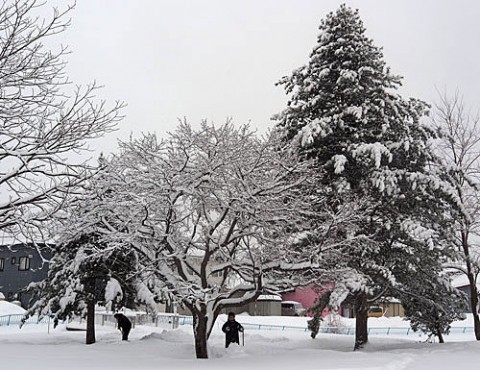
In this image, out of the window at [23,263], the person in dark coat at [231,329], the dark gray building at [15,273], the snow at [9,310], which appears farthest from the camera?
the window at [23,263]

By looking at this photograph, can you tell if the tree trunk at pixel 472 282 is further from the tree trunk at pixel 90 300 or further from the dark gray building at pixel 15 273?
the dark gray building at pixel 15 273

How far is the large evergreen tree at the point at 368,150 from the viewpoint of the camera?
17.8 m

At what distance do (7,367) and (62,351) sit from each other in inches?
194

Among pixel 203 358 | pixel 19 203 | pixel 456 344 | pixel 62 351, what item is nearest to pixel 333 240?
pixel 203 358

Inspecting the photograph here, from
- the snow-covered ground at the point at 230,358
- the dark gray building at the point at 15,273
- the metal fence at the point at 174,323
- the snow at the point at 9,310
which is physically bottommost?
the metal fence at the point at 174,323

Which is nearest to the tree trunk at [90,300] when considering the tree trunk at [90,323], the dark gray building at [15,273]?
the tree trunk at [90,323]

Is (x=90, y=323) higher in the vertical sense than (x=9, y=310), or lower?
higher

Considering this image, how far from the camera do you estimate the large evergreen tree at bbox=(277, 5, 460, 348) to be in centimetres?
1784

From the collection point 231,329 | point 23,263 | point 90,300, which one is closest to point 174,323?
point 90,300

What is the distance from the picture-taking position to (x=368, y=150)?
1809 centimetres

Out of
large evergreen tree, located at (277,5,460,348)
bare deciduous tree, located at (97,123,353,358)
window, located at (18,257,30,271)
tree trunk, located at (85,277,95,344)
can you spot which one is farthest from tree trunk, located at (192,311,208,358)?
window, located at (18,257,30,271)

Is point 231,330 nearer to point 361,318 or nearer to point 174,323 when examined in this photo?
point 361,318

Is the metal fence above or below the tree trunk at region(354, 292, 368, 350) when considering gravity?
below

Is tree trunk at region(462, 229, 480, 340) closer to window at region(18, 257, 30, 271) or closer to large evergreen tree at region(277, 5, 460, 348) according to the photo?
large evergreen tree at region(277, 5, 460, 348)
